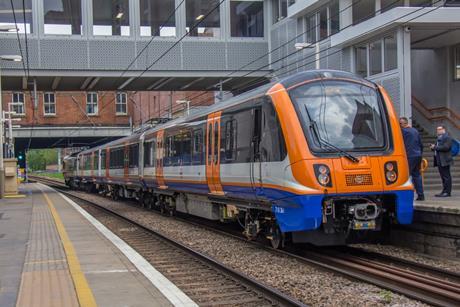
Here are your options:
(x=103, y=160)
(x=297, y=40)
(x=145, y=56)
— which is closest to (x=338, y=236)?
(x=297, y=40)

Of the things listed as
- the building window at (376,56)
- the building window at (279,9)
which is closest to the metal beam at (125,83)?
the building window at (279,9)

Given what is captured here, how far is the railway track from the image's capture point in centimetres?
668

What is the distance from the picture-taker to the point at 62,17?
1070 inches

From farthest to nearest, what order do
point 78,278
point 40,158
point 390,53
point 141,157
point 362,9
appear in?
point 40,158, point 362,9, point 141,157, point 390,53, point 78,278

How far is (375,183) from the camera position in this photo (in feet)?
29.7

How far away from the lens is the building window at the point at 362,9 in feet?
70.5

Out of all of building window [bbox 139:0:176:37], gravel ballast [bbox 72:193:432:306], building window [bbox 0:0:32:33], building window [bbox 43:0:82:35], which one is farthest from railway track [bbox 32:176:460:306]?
building window [bbox 0:0:32:33]

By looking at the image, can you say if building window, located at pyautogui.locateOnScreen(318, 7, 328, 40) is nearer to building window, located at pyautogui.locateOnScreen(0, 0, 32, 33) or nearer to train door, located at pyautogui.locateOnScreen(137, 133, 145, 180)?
train door, located at pyautogui.locateOnScreen(137, 133, 145, 180)

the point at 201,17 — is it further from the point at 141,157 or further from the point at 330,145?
the point at 330,145

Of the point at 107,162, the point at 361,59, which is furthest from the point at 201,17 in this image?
the point at 361,59

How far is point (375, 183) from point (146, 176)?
1242 centimetres

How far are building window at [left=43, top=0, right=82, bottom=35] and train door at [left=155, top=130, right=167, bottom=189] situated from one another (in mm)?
10842

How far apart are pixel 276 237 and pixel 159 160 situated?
8.85 metres

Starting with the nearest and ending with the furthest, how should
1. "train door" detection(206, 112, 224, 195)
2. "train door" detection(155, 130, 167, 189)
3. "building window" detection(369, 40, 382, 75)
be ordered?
"train door" detection(206, 112, 224, 195) < "train door" detection(155, 130, 167, 189) < "building window" detection(369, 40, 382, 75)
